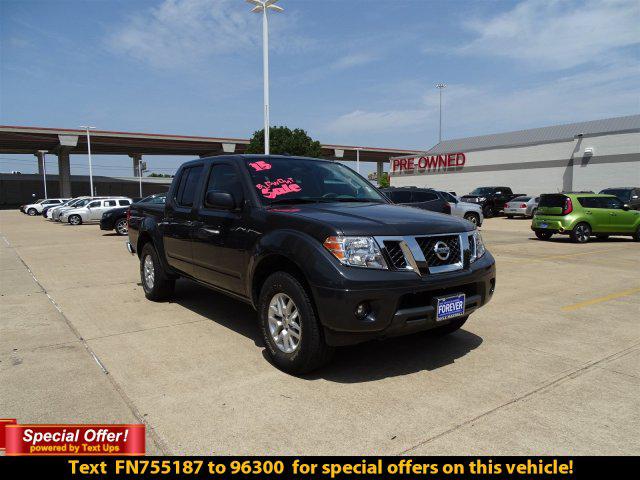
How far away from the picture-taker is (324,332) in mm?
3621

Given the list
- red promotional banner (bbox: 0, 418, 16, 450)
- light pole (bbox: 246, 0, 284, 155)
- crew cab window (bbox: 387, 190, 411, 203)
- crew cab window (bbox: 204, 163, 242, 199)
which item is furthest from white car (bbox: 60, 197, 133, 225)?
red promotional banner (bbox: 0, 418, 16, 450)

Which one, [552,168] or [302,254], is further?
[552,168]

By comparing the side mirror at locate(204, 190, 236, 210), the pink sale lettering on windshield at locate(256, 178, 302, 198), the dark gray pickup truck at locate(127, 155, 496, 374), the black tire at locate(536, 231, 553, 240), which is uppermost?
the pink sale lettering on windshield at locate(256, 178, 302, 198)

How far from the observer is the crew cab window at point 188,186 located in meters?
5.57

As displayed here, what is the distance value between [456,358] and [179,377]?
2.40m

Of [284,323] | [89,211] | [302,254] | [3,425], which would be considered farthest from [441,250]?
[89,211]

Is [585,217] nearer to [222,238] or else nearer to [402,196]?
[402,196]

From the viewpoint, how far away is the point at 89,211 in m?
26.6

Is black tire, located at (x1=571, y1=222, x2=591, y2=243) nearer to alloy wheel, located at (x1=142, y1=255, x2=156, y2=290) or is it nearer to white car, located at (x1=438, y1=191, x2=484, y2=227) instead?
white car, located at (x1=438, y1=191, x2=484, y2=227)

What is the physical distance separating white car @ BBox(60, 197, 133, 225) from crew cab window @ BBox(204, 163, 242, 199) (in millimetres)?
22285

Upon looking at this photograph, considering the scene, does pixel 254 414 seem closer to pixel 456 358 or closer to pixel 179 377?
pixel 179 377

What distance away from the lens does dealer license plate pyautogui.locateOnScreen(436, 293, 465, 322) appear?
371 centimetres

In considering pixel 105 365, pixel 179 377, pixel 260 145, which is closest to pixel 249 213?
pixel 179 377

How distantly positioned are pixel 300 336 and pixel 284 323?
26 centimetres
